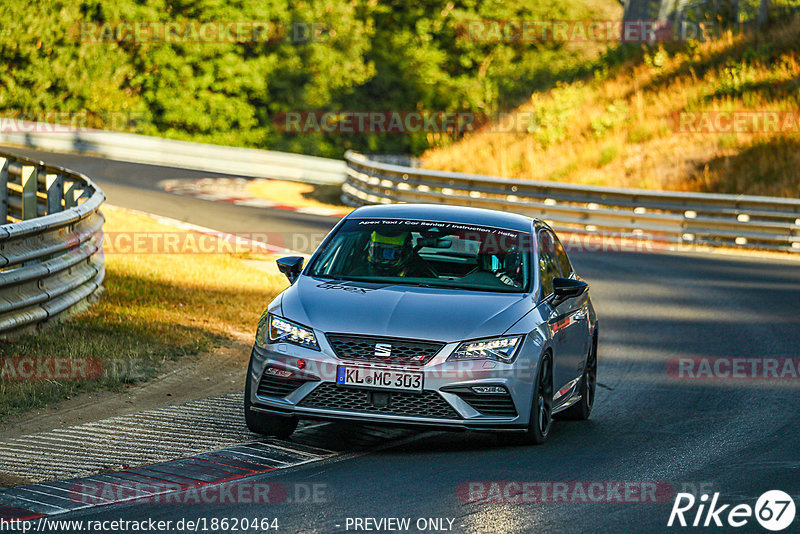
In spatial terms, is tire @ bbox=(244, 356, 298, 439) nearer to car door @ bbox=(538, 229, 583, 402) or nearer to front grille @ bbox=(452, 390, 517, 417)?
front grille @ bbox=(452, 390, 517, 417)

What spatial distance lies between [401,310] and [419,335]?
12.3 inches

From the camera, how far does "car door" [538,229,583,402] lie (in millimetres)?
8883

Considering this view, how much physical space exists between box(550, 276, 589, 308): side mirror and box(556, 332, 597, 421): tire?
104 cm

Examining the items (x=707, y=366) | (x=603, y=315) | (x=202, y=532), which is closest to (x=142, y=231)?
(x=603, y=315)

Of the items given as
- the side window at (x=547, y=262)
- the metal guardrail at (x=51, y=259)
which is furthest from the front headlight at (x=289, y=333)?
the metal guardrail at (x=51, y=259)

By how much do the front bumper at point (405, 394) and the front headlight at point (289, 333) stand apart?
1.8 inches

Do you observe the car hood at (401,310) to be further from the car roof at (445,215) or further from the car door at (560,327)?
the car roof at (445,215)

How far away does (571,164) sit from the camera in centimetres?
3459

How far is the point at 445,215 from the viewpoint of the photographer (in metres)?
9.60

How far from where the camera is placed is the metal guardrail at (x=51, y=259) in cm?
1065

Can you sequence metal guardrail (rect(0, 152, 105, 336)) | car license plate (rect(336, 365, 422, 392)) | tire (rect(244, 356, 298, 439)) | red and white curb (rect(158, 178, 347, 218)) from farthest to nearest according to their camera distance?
red and white curb (rect(158, 178, 347, 218))
metal guardrail (rect(0, 152, 105, 336))
tire (rect(244, 356, 298, 439))
car license plate (rect(336, 365, 422, 392))

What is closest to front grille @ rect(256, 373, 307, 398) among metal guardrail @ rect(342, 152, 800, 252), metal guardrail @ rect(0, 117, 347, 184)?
metal guardrail @ rect(342, 152, 800, 252)

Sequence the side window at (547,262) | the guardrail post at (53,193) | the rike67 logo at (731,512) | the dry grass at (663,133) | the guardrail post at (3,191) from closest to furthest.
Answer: the rike67 logo at (731,512), the side window at (547,262), the guardrail post at (53,193), the guardrail post at (3,191), the dry grass at (663,133)

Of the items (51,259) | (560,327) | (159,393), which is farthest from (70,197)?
(560,327)
